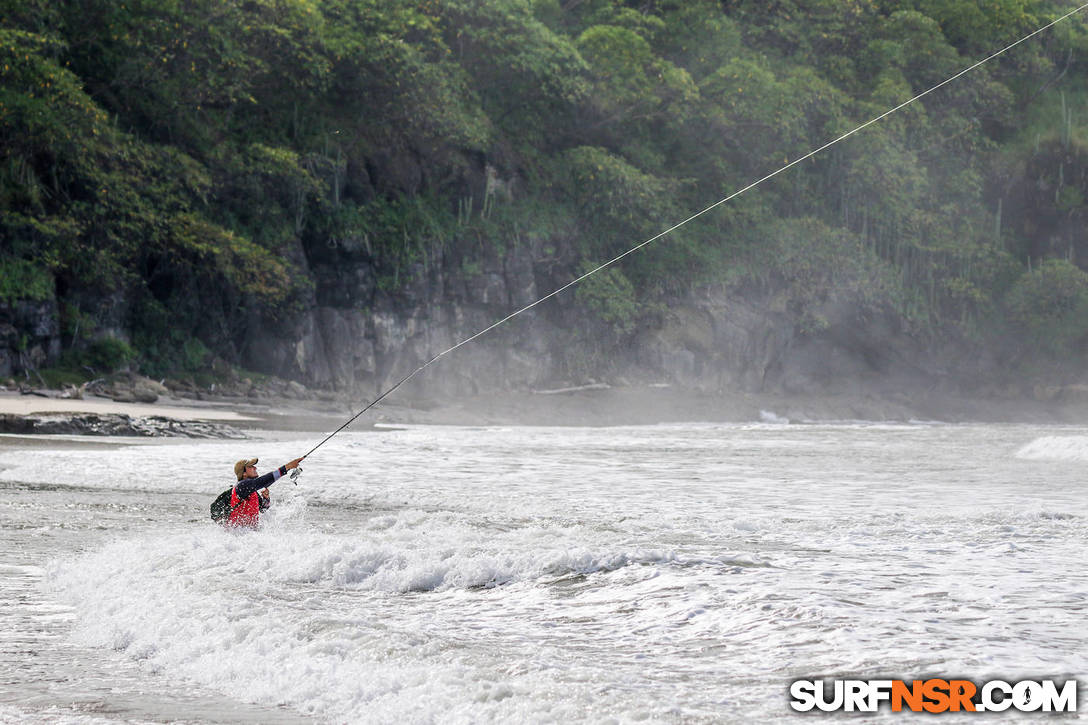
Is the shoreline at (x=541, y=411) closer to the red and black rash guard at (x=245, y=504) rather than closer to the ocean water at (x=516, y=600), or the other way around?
the ocean water at (x=516, y=600)

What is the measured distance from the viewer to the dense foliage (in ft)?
97.1

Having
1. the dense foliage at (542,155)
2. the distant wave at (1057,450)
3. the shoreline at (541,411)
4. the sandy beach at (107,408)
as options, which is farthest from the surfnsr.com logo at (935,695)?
the dense foliage at (542,155)

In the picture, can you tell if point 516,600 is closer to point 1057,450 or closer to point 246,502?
point 246,502

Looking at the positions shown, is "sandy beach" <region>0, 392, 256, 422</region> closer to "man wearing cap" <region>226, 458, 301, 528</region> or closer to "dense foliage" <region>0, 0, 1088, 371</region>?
"dense foliage" <region>0, 0, 1088, 371</region>

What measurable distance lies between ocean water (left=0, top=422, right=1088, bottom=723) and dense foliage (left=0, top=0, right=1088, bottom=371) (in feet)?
59.9

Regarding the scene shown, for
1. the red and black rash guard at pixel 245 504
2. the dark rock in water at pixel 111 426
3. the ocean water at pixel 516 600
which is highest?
the dark rock in water at pixel 111 426

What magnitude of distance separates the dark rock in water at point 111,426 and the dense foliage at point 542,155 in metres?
7.21

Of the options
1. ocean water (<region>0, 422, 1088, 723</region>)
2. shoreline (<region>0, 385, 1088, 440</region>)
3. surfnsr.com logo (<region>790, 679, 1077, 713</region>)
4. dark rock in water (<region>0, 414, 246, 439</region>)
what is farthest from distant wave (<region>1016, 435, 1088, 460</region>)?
surfnsr.com logo (<region>790, 679, 1077, 713</region>)

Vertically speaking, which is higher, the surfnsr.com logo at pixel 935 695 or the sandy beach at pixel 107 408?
the sandy beach at pixel 107 408

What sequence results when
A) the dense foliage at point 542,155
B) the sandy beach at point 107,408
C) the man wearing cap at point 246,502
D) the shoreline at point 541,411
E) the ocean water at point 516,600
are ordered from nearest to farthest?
the ocean water at point 516,600 → the man wearing cap at point 246,502 → the shoreline at point 541,411 → the sandy beach at point 107,408 → the dense foliage at point 542,155

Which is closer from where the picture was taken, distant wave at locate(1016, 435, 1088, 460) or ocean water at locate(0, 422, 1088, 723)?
ocean water at locate(0, 422, 1088, 723)

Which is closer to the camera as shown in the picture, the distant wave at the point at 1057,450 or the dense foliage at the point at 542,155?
the distant wave at the point at 1057,450

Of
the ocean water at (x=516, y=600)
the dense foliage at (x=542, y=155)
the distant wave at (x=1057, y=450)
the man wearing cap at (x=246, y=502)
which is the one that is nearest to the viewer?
the ocean water at (x=516, y=600)

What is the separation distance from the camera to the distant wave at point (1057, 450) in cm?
2136
